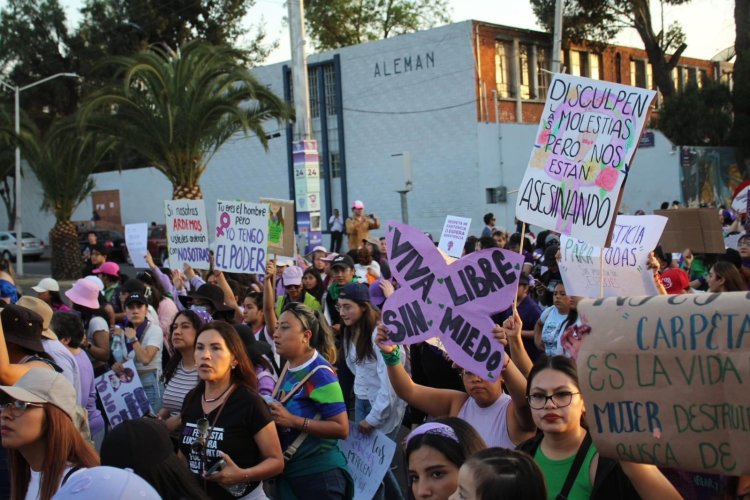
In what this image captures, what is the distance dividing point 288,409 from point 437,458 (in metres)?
1.72

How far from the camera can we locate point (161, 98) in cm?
2127

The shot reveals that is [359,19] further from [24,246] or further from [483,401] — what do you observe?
[483,401]

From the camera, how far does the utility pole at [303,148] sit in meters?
16.2

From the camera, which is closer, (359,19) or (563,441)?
(563,441)

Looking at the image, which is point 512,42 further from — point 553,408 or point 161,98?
point 553,408

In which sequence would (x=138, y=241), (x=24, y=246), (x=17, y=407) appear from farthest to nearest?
(x=24, y=246)
(x=138, y=241)
(x=17, y=407)

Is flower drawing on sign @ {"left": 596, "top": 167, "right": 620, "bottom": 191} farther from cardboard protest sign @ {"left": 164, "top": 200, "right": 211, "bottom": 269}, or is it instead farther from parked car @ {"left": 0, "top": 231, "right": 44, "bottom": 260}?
parked car @ {"left": 0, "top": 231, "right": 44, "bottom": 260}

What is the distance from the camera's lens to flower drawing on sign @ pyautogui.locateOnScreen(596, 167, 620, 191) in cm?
508

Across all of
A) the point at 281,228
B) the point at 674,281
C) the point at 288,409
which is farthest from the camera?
the point at 281,228

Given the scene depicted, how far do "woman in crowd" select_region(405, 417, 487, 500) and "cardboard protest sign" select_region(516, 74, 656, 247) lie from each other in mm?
2109

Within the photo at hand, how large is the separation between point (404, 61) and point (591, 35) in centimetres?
749

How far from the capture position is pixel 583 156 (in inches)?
209

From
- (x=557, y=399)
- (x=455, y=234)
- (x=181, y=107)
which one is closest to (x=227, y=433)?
(x=557, y=399)

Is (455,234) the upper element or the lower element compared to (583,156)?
lower
